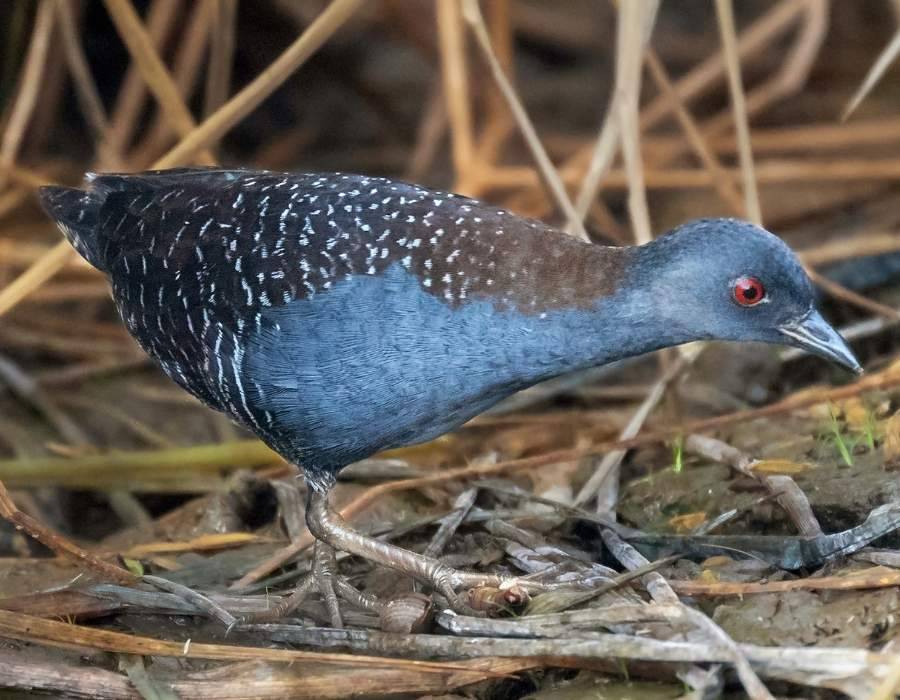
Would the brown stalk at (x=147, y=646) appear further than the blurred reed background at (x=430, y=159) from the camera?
No

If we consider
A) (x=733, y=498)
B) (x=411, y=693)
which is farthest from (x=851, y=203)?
(x=411, y=693)

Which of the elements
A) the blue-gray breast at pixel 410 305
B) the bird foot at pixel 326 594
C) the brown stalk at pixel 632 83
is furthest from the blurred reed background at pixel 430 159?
the blue-gray breast at pixel 410 305

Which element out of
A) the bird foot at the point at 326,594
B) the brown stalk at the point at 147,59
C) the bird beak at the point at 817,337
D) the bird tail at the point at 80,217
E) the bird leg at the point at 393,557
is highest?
the brown stalk at the point at 147,59

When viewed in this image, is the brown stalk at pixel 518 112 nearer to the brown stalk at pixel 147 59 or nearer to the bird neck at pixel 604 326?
the bird neck at pixel 604 326

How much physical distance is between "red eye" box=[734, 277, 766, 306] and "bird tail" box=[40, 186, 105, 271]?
188 cm

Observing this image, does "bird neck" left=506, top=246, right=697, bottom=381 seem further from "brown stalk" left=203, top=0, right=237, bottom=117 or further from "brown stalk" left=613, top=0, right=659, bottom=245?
"brown stalk" left=203, top=0, right=237, bottom=117

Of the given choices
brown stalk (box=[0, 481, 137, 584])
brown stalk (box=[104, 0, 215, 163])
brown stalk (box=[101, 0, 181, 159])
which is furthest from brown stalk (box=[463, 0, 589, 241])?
brown stalk (box=[101, 0, 181, 159])

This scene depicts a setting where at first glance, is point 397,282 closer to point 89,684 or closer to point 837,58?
point 89,684

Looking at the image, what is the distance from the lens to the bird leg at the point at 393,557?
2.90m

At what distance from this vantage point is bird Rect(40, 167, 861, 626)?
8.81 ft

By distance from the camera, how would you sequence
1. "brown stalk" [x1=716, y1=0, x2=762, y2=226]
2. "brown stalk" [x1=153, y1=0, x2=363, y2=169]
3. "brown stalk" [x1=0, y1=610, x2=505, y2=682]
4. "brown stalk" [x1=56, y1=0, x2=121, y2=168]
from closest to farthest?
"brown stalk" [x1=0, y1=610, x2=505, y2=682], "brown stalk" [x1=153, y1=0, x2=363, y2=169], "brown stalk" [x1=716, y1=0, x2=762, y2=226], "brown stalk" [x1=56, y1=0, x2=121, y2=168]

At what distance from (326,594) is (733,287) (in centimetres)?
131

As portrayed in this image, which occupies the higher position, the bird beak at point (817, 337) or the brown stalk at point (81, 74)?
the brown stalk at point (81, 74)

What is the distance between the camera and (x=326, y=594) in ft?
9.92
